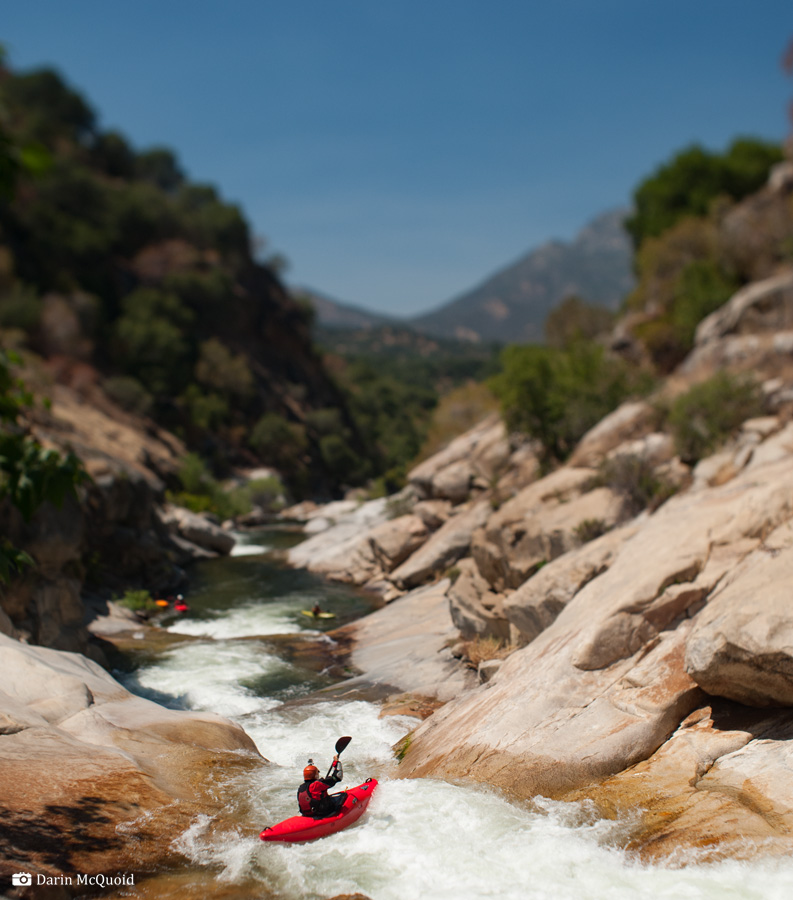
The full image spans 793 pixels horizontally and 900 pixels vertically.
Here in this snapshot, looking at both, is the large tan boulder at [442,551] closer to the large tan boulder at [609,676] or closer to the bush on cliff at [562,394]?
the bush on cliff at [562,394]

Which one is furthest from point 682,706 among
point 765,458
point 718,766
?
point 765,458

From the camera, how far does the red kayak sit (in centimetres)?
767

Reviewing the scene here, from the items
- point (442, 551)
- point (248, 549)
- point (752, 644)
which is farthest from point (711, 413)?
point (248, 549)

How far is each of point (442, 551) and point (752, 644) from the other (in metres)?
14.9

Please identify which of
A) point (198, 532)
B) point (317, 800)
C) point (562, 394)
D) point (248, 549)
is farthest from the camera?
point (248, 549)

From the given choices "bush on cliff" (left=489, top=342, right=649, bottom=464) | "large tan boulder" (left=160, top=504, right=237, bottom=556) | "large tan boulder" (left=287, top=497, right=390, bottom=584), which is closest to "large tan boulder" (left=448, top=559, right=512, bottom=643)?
"large tan boulder" (left=287, top=497, right=390, bottom=584)

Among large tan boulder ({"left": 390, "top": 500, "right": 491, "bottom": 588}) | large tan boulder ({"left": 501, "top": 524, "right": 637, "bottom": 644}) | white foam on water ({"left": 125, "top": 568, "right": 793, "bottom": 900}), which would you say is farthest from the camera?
large tan boulder ({"left": 390, "top": 500, "right": 491, "bottom": 588})

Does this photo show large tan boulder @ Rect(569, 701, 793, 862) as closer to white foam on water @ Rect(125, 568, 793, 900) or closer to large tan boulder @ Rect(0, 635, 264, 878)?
white foam on water @ Rect(125, 568, 793, 900)

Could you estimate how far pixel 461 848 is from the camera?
293 inches

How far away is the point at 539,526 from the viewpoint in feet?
52.7

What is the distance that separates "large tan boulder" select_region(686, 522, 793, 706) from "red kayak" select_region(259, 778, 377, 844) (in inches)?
171

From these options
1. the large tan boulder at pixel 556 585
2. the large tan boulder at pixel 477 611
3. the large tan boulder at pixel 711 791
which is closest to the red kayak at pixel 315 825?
the large tan boulder at pixel 711 791

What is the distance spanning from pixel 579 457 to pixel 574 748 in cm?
1263

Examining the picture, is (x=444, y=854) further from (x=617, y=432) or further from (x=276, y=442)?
(x=276, y=442)
